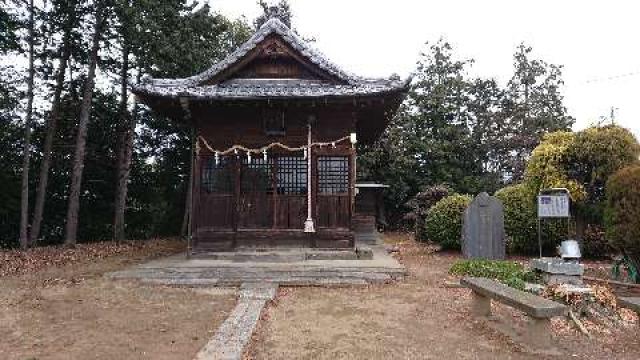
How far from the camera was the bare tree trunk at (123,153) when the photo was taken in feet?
72.0

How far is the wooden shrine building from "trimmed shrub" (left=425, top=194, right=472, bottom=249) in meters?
4.17

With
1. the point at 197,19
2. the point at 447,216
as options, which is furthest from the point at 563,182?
the point at 197,19

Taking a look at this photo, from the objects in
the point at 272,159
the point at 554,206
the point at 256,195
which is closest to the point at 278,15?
the point at 272,159

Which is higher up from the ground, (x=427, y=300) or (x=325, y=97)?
(x=325, y=97)

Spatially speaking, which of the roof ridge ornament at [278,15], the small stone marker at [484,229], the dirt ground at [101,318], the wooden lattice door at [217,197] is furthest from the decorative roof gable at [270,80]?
the dirt ground at [101,318]

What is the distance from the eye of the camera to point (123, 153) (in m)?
22.7

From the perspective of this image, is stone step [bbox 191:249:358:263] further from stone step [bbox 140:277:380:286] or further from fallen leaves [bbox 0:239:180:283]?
fallen leaves [bbox 0:239:180:283]

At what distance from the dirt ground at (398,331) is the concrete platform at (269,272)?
76 cm

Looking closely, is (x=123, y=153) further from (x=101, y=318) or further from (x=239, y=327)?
(x=239, y=327)

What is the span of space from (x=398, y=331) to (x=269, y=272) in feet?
15.5

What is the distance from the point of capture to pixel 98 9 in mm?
18844

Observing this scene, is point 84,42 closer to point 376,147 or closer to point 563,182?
point 376,147

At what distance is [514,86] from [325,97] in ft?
73.4

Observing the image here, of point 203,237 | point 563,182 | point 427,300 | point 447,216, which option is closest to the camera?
point 427,300
